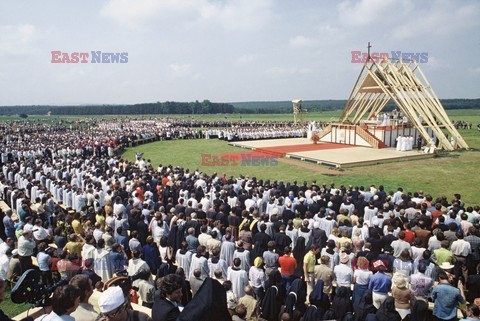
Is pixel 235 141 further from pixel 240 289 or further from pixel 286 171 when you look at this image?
pixel 240 289

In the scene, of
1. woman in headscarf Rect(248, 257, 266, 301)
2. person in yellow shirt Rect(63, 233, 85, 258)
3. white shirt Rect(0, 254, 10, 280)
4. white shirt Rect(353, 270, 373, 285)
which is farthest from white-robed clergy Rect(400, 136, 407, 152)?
white shirt Rect(0, 254, 10, 280)

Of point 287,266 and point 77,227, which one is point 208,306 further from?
point 77,227

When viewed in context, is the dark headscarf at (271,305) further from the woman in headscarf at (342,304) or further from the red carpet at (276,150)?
the red carpet at (276,150)

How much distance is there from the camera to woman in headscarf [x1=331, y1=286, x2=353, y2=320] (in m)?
5.30

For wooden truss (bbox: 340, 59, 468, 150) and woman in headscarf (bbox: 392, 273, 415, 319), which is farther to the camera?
wooden truss (bbox: 340, 59, 468, 150)

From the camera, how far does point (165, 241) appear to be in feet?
26.1

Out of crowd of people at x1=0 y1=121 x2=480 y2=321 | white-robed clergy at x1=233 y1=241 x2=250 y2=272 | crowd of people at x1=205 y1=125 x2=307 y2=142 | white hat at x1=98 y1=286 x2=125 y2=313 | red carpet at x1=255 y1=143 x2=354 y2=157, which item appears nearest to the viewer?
white hat at x1=98 y1=286 x2=125 y2=313

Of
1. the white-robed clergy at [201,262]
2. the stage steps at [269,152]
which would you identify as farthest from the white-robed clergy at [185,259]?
the stage steps at [269,152]

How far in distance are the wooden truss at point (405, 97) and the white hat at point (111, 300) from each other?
83.8 feet

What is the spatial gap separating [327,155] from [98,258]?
724 inches

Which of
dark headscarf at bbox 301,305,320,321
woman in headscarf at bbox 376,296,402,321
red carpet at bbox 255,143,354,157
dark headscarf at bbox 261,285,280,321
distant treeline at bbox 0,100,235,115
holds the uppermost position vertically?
distant treeline at bbox 0,100,235,115

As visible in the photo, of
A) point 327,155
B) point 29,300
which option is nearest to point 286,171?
point 327,155

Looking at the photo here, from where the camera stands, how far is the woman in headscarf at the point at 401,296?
5.32 meters

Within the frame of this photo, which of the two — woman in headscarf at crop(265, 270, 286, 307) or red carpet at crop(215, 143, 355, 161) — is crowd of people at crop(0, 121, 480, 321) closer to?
woman in headscarf at crop(265, 270, 286, 307)
